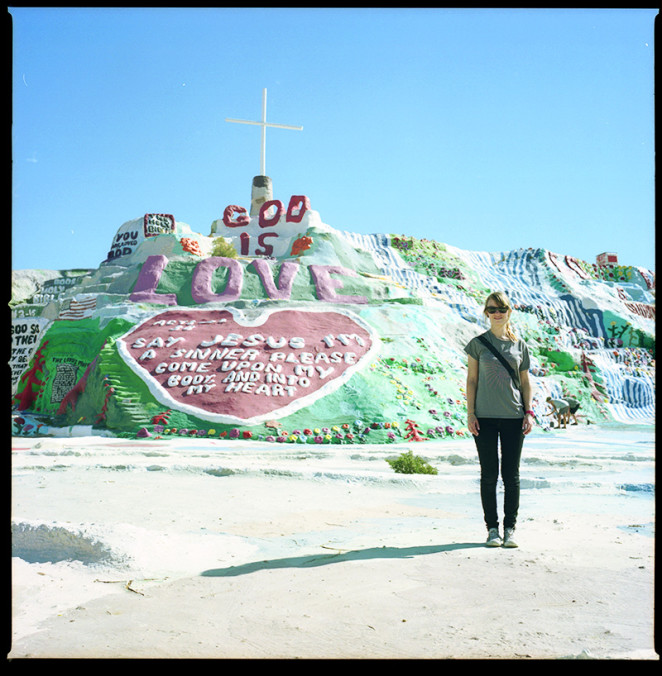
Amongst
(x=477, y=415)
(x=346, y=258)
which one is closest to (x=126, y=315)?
(x=346, y=258)

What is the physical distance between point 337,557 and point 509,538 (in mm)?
1207

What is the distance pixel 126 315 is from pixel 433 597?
59.9 ft

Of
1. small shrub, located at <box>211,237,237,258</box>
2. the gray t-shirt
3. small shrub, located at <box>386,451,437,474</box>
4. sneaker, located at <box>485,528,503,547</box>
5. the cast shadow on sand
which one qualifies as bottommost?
small shrub, located at <box>386,451,437,474</box>

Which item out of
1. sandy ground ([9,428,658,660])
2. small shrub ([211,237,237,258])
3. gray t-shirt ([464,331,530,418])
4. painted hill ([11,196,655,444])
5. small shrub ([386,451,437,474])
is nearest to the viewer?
sandy ground ([9,428,658,660])

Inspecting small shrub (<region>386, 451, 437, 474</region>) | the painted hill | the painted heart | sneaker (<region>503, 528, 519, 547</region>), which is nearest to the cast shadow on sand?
sneaker (<region>503, 528, 519, 547</region>)

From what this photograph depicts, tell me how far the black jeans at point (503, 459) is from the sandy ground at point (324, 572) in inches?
11.0

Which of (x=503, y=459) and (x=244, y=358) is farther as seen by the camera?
(x=244, y=358)

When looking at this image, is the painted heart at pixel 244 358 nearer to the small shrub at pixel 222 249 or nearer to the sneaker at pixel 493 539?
the sneaker at pixel 493 539

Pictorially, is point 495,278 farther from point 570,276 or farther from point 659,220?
point 659,220

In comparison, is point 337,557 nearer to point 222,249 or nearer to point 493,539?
point 493,539

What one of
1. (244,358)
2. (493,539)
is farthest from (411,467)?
(244,358)

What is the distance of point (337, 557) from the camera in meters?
4.65

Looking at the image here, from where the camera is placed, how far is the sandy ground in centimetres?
304

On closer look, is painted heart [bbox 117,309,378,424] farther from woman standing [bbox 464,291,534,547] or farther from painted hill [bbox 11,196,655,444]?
woman standing [bbox 464,291,534,547]
